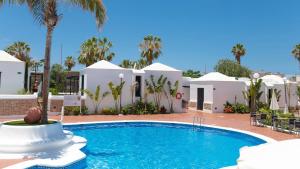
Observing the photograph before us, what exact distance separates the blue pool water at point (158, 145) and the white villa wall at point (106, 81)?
493cm

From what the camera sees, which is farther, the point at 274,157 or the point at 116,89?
the point at 116,89

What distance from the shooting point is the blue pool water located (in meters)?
9.20

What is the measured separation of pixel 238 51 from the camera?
2015 inches

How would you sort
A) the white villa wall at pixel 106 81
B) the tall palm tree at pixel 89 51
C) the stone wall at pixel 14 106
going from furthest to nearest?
the tall palm tree at pixel 89 51 → the white villa wall at pixel 106 81 → the stone wall at pixel 14 106

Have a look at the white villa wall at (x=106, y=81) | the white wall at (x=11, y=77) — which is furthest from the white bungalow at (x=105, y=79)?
the white wall at (x=11, y=77)

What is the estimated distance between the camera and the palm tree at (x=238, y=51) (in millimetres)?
50906

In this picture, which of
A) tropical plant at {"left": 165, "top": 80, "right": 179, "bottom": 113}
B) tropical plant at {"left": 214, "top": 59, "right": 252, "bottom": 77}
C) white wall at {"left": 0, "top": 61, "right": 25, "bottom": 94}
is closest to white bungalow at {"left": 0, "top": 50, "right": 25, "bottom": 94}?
white wall at {"left": 0, "top": 61, "right": 25, "bottom": 94}

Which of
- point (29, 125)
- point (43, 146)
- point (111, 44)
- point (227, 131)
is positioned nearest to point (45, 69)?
point (29, 125)

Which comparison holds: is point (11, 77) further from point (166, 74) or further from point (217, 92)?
point (217, 92)

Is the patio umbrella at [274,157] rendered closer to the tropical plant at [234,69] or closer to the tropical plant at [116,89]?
the tropical plant at [116,89]

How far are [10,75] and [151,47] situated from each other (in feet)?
74.7

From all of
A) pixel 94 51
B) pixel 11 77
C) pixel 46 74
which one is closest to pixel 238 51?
pixel 94 51

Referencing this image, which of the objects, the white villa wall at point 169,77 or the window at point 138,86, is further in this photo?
the white villa wall at point 169,77

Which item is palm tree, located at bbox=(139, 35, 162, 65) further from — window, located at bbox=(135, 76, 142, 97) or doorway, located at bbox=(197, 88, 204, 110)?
window, located at bbox=(135, 76, 142, 97)
